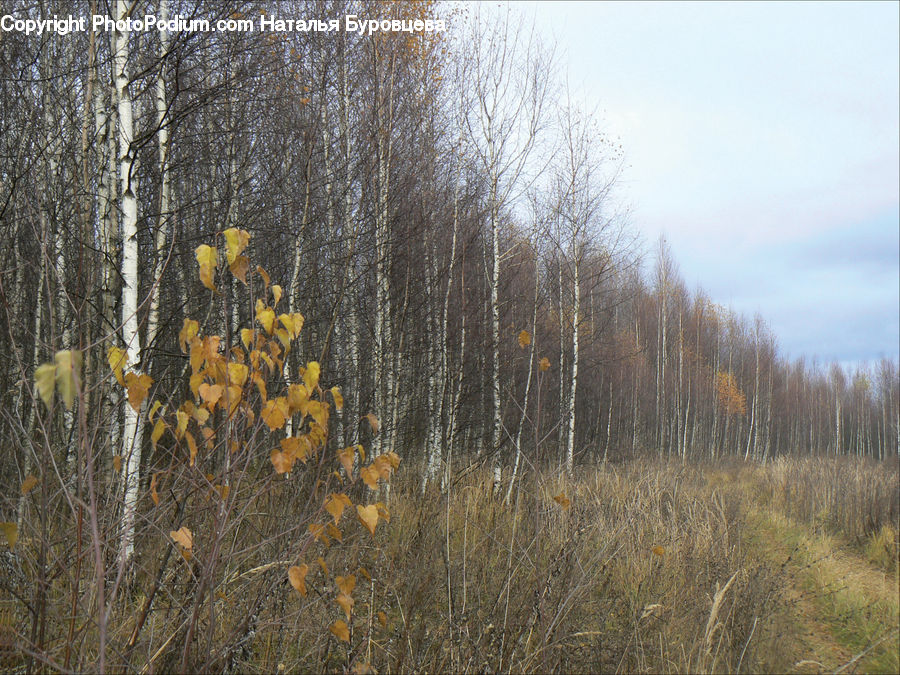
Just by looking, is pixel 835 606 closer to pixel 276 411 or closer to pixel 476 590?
pixel 476 590

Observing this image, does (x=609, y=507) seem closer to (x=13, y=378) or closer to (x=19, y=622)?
(x=19, y=622)

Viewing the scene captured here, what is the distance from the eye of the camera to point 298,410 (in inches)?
81.7

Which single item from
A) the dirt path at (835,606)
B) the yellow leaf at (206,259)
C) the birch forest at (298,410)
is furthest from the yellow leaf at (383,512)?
the dirt path at (835,606)

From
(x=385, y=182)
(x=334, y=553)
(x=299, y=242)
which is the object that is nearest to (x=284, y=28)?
(x=385, y=182)

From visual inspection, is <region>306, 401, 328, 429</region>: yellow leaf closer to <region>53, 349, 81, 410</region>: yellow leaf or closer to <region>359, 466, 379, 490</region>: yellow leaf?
<region>359, 466, 379, 490</region>: yellow leaf

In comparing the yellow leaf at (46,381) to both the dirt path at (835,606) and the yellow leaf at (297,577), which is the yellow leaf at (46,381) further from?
the dirt path at (835,606)

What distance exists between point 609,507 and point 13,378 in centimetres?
604

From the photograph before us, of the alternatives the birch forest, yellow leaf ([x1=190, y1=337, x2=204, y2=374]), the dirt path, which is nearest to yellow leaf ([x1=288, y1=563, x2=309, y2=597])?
the birch forest

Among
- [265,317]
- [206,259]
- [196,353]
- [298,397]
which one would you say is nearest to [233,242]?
[206,259]

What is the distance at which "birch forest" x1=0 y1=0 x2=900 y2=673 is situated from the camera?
2.03 metres

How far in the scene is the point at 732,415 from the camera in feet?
115

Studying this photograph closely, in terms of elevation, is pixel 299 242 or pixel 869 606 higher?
pixel 299 242

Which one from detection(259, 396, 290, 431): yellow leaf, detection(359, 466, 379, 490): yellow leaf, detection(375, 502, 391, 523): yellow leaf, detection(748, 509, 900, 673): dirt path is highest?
detection(259, 396, 290, 431): yellow leaf

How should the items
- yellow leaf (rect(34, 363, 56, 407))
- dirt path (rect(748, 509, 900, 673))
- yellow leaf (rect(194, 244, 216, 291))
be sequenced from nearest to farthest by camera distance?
1. yellow leaf (rect(34, 363, 56, 407))
2. yellow leaf (rect(194, 244, 216, 291))
3. dirt path (rect(748, 509, 900, 673))
